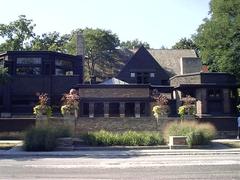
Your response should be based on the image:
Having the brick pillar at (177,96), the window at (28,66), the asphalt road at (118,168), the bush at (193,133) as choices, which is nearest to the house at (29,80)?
the window at (28,66)

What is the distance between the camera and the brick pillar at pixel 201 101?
45.3 m

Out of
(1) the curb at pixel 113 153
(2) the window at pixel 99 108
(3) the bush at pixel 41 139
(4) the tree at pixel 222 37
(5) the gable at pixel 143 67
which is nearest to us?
(1) the curb at pixel 113 153

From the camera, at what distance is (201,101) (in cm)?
4556

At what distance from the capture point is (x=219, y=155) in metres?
21.8

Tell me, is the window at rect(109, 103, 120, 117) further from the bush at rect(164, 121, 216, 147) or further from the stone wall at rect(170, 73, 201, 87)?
the bush at rect(164, 121, 216, 147)

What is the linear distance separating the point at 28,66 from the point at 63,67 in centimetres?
394

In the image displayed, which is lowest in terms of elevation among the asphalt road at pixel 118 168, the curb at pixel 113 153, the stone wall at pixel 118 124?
the asphalt road at pixel 118 168

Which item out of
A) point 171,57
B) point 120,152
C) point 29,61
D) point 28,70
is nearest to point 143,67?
point 171,57

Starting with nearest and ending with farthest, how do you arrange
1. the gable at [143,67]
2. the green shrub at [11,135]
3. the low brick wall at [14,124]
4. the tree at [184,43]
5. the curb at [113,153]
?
the curb at [113,153] → the green shrub at [11,135] → the low brick wall at [14,124] → the gable at [143,67] → the tree at [184,43]

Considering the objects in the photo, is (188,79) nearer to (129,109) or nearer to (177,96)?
(177,96)

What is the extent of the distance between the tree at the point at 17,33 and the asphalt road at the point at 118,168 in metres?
43.7

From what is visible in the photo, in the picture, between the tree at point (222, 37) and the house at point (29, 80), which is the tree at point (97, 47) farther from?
the house at point (29, 80)

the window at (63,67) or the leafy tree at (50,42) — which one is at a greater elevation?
the leafy tree at (50,42)

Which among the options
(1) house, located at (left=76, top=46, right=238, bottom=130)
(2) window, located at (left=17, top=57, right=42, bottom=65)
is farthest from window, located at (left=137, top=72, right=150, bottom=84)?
(2) window, located at (left=17, top=57, right=42, bottom=65)
